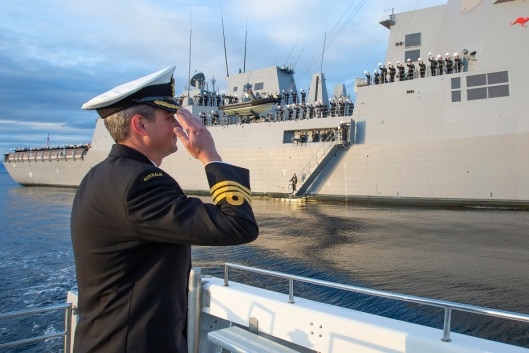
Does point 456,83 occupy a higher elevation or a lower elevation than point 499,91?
higher

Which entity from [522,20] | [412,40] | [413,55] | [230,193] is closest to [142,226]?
[230,193]

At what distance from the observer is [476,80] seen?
60.8 ft

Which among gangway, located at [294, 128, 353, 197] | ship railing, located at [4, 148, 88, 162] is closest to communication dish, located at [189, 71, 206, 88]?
ship railing, located at [4, 148, 88, 162]

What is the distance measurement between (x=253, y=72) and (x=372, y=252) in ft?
75.7

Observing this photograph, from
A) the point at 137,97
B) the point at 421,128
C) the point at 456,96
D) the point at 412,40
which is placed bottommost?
the point at 137,97

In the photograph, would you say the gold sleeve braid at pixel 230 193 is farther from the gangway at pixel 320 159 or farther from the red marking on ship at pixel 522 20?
the red marking on ship at pixel 522 20

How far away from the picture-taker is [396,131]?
2014cm

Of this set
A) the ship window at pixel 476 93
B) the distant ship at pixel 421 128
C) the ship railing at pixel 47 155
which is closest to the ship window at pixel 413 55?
the distant ship at pixel 421 128

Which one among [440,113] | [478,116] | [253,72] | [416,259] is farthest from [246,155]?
[416,259]

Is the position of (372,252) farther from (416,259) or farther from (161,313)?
(161,313)

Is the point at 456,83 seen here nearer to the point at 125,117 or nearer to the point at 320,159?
the point at 320,159

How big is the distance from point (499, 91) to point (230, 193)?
1996 centimetres

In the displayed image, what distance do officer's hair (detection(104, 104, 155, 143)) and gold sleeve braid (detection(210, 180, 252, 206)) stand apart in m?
0.36

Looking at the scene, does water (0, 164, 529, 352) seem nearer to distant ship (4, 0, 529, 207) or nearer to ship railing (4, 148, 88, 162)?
distant ship (4, 0, 529, 207)
